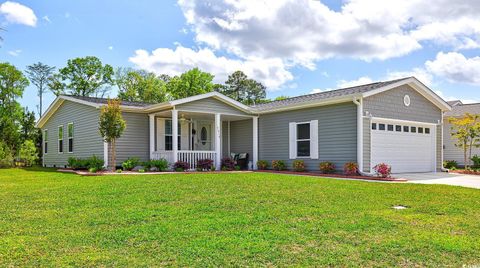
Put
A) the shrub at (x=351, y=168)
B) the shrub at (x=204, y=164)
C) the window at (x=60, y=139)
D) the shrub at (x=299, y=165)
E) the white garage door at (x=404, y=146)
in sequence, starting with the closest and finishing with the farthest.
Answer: the shrub at (x=351, y=168), the white garage door at (x=404, y=146), the shrub at (x=299, y=165), the shrub at (x=204, y=164), the window at (x=60, y=139)

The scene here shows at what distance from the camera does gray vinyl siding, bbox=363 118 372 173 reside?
45.2 feet

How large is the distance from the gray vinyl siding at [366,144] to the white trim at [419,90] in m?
1.01

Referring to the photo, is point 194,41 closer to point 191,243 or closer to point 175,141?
point 175,141

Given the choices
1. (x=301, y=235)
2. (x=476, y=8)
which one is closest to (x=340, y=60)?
(x=476, y=8)

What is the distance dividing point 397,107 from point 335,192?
810 cm

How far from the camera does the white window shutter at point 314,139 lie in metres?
15.2

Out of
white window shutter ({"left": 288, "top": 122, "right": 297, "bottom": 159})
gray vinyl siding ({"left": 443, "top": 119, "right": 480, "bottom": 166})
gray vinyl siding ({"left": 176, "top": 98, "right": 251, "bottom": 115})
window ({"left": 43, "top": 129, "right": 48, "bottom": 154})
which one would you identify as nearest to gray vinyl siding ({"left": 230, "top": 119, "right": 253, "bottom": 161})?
gray vinyl siding ({"left": 176, "top": 98, "right": 251, "bottom": 115})

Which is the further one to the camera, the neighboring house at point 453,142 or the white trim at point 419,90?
the neighboring house at point 453,142

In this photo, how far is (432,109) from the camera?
56.0 feet

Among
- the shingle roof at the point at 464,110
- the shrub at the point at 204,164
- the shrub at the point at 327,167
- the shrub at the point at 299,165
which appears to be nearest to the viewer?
the shrub at the point at 327,167

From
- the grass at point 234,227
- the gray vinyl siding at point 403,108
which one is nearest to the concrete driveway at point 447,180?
the gray vinyl siding at point 403,108

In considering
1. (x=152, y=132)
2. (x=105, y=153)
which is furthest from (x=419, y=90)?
(x=105, y=153)

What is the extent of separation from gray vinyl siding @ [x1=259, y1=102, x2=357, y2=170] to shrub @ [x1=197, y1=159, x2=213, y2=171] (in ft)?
9.56

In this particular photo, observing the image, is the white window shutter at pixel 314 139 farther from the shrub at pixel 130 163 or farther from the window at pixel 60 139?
the window at pixel 60 139
